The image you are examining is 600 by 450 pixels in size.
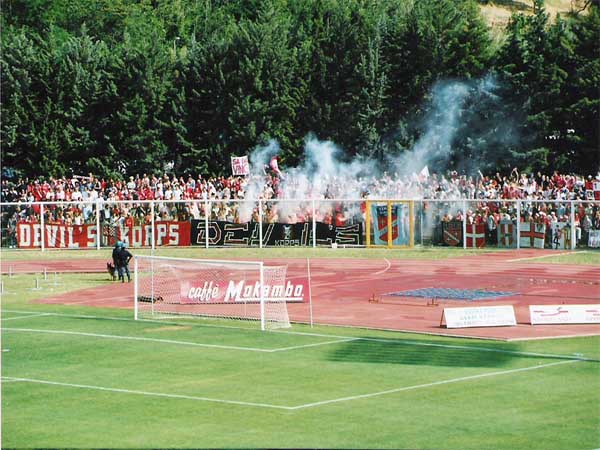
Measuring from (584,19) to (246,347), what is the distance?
4538cm

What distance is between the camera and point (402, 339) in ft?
82.5

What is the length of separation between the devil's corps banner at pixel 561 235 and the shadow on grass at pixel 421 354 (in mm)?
23036

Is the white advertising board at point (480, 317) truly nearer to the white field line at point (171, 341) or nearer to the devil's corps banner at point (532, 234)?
the white field line at point (171, 341)

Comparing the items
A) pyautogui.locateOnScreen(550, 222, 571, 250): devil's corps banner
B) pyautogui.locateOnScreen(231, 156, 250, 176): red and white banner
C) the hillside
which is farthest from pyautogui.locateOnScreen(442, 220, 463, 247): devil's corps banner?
the hillside

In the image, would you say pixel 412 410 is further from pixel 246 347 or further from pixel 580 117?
pixel 580 117

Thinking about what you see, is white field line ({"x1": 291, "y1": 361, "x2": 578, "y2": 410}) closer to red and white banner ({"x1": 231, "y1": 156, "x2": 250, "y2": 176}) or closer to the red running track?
the red running track

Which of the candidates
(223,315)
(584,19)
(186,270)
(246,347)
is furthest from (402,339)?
(584,19)

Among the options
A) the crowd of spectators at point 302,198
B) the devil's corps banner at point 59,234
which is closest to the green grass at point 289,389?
the crowd of spectators at point 302,198

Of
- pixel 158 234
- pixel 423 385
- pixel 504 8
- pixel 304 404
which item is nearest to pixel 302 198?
pixel 158 234

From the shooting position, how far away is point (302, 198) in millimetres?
51594

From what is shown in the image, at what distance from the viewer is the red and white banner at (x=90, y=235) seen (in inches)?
1978

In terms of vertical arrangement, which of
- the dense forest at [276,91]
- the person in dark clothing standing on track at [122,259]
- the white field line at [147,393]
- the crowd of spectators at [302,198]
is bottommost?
the white field line at [147,393]

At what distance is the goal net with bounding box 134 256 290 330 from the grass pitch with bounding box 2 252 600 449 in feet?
4.14

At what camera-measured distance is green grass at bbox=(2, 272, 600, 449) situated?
15.6 metres
